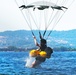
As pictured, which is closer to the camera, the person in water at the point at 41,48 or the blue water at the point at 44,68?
the person in water at the point at 41,48

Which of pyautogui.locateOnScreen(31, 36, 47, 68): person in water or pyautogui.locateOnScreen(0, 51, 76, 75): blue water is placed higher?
pyautogui.locateOnScreen(31, 36, 47, 68): person in water

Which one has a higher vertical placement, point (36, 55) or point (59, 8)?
point (59, 8)

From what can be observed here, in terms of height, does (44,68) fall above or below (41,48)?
below

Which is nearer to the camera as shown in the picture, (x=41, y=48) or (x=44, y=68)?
(x=41, y=48)

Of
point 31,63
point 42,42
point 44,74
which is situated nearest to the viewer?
point 42,42

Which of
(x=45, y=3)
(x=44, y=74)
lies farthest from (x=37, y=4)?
(x=44, y=74)

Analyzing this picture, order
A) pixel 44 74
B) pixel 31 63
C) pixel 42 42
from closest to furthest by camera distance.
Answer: pixel 42 42, pixel 31 63, pixel 44 74

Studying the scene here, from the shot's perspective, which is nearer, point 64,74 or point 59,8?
point 59,8

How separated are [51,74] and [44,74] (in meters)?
1.07

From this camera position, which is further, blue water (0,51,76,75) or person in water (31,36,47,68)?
blue water (0,51,76,75)

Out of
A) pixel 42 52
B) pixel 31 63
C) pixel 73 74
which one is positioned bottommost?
pixel 73 74

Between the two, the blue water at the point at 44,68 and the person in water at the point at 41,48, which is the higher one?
the person in water at the point at 41,48

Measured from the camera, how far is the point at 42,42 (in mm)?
32875

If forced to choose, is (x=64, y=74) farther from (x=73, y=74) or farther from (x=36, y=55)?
(x=36, y=55)
